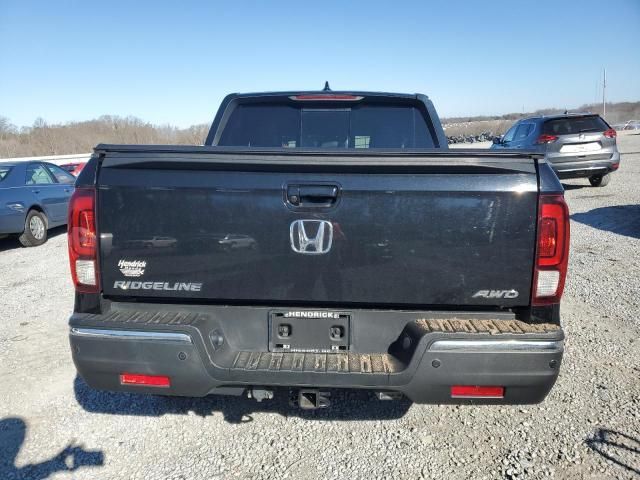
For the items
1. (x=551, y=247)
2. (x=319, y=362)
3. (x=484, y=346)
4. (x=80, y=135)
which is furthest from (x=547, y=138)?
(x=80, y=135)

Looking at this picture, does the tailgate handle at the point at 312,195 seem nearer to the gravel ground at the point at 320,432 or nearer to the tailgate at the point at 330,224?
the tailgate at the point at 330,224

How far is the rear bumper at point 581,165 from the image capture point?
11.6 metres

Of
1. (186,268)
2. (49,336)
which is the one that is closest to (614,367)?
(186,268)

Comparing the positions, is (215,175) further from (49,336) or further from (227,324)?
(49,336)

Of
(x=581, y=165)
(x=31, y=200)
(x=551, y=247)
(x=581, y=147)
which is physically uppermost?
(x=581, y=147)

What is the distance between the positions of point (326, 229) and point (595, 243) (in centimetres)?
674

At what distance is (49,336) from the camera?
4.43m

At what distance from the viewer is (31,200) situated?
8.55 metres

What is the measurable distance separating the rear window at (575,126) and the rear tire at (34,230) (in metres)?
11.9

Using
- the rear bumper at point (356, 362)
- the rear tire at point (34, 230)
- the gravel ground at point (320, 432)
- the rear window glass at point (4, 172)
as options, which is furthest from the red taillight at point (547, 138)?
the rear window glass at point (4, 172)

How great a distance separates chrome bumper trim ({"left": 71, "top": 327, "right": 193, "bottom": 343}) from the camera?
2.21m

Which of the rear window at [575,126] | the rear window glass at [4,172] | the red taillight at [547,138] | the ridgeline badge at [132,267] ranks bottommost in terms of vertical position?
the ridgeline badge at [132,267]

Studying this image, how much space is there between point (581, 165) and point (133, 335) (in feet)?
40.6

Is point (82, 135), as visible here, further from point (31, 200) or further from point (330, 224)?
point (330, 224)
